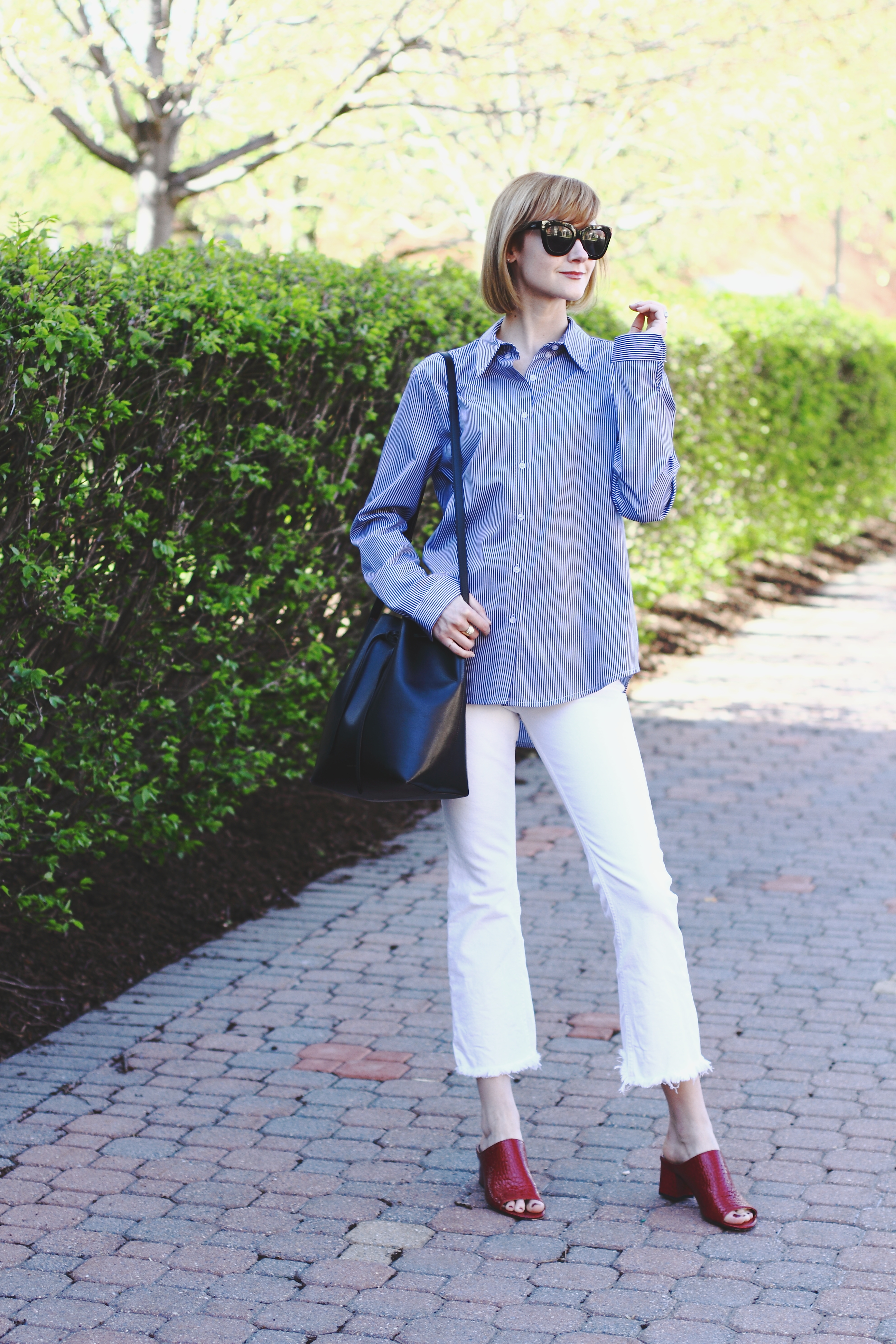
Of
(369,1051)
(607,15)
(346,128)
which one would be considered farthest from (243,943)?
(346,128)

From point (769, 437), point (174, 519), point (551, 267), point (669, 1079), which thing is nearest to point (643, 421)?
point (551, 267)

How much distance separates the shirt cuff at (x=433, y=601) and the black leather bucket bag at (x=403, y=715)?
38 millimetres

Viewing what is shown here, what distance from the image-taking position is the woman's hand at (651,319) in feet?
10.7

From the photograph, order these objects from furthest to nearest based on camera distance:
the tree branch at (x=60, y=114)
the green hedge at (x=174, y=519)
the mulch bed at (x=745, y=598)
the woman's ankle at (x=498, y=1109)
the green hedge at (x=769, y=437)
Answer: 1. the mulch bed at (x=745, y=598)
2. the tree branch at (x=60, y=114)
3. the green hedge at (x=769, y=437)
4. the green hedge at (x=174, y=519)
5. the woman's ankle at (x=498, y=1109)

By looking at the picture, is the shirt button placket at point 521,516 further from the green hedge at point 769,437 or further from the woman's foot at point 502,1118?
the green hedge at point 769,437

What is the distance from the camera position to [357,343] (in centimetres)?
577

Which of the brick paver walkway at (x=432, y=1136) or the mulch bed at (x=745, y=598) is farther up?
the mulch bed at (x=745, y=598)

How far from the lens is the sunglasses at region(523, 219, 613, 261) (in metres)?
3.29

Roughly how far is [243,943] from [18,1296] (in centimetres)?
226

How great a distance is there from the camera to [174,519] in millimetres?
4938

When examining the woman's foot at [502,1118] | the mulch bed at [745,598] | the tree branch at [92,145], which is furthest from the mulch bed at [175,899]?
the tree branch at [92,145]

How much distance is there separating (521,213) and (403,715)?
1.09 m

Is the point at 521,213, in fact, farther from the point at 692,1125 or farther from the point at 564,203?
the point at 692,1125

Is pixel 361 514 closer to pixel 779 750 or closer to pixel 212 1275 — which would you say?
pixel 212 1275
